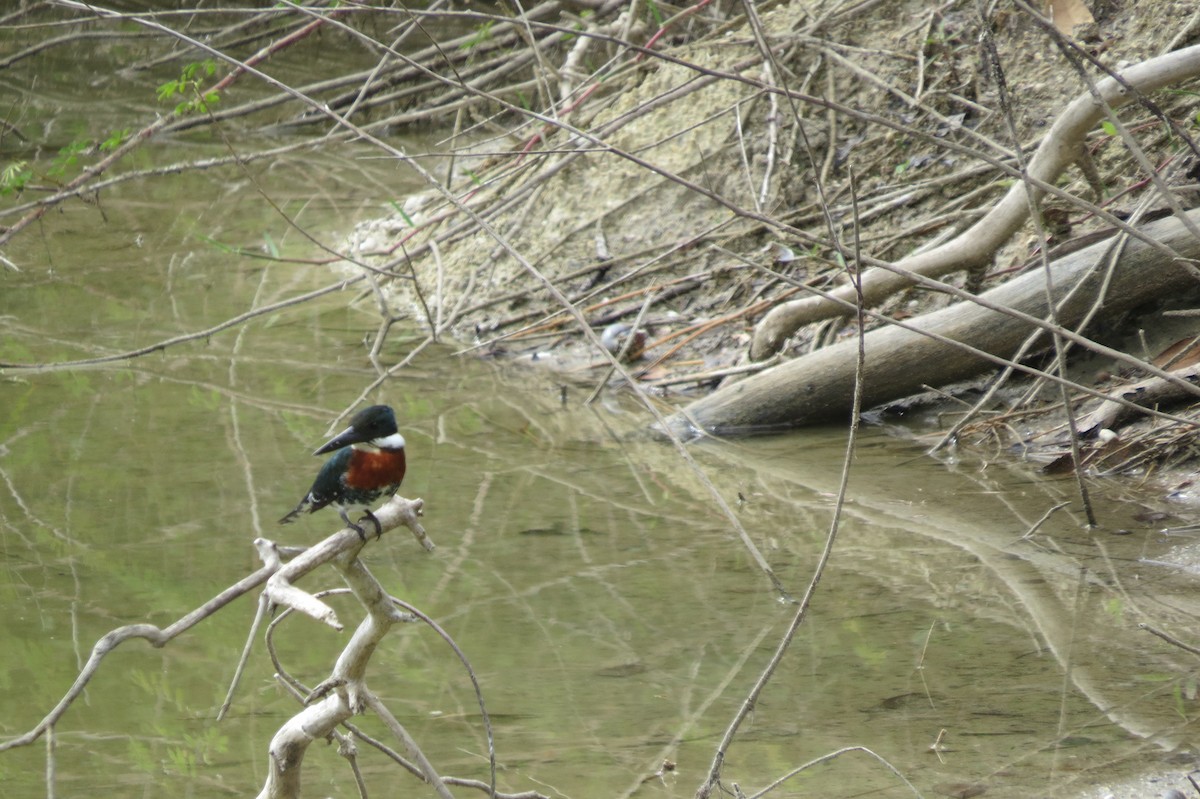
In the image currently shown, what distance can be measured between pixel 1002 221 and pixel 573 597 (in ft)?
7.46

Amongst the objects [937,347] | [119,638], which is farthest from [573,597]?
[119,638]

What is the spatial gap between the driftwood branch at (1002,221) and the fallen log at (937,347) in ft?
0.57

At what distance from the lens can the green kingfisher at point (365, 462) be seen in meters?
2.49

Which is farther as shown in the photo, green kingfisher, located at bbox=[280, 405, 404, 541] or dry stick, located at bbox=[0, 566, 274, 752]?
green kingfisher, located at bbox=[280, 405, 404, 541]

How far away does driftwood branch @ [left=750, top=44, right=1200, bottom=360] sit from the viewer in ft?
13.3

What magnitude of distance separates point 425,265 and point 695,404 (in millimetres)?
2510

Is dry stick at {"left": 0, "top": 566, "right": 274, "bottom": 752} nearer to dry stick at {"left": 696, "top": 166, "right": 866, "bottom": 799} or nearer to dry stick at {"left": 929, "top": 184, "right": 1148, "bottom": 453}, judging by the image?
dry stick at {"left": 696, "top": 166, "right": 866, "bottom": 799}

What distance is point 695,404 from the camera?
5.12 metres

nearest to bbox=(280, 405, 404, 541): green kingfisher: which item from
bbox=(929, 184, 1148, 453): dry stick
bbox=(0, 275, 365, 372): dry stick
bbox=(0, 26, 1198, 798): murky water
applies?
bbox=(0, 26, 1198, 798): murky water

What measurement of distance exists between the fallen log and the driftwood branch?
173 mm

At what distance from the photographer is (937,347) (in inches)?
189

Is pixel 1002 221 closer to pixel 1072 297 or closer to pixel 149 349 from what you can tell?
pixel 1072 297

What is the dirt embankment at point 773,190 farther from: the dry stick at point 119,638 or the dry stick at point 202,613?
the dry stick at point 119,638

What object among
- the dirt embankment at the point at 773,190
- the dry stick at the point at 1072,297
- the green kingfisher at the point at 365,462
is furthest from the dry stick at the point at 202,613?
the dirt embankment at the point at 773,190
